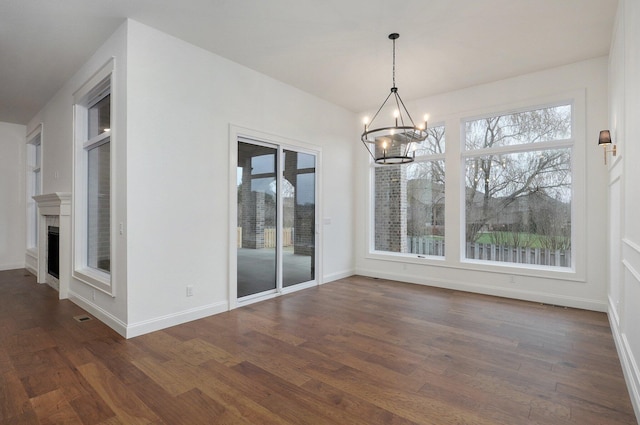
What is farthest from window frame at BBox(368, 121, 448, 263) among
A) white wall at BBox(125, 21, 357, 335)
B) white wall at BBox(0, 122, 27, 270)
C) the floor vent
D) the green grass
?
white wall at BBox(0, 122, 27, 270)

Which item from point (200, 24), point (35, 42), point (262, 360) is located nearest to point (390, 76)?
point (200, 24)

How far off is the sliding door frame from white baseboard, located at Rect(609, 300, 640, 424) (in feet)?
12.7

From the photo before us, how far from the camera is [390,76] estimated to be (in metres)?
4.85

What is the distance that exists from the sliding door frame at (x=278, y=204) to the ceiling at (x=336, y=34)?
37.5 inches

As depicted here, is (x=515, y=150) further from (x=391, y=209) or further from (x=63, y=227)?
(x=63, y=227)

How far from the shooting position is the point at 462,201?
5.44 metres

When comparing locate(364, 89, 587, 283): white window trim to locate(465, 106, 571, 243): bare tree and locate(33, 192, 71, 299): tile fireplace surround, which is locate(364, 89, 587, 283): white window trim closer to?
locate(465, 106, 571, 243): bare tree

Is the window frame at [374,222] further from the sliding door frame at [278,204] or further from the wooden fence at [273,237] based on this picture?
the wooden fence at [273,237]

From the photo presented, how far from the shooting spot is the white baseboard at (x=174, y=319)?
334cm

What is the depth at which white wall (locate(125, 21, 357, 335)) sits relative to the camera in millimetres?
3406

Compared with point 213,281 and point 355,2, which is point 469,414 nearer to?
point 213,281

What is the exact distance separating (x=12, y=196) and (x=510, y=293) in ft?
32.5

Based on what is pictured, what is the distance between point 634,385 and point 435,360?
4.21 ft

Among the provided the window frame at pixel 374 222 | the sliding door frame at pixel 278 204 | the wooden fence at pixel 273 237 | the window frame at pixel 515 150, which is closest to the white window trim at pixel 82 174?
the sliding door frame at pixel 278 204
